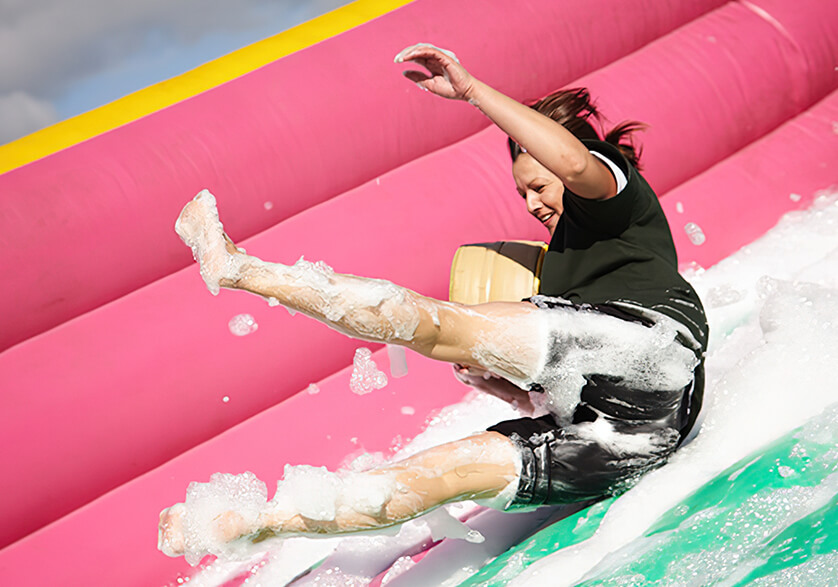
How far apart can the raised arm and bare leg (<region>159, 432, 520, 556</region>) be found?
0.94 ft

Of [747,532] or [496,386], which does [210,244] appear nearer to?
[496,386]

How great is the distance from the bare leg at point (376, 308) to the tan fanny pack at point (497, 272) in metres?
0.25

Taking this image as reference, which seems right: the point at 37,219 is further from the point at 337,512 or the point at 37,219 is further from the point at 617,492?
the point at 617,492

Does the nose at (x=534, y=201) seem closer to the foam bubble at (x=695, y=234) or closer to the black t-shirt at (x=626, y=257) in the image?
the black t-shirt at (x=626, y=257)

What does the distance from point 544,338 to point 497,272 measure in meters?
0.29

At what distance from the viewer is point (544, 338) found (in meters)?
0.81

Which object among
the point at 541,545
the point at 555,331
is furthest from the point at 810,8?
the point at 541,545

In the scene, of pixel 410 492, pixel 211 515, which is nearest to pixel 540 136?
pixel 410 492

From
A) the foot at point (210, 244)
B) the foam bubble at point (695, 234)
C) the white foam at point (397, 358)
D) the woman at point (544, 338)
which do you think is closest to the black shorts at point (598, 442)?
the woman at point (544, 338)

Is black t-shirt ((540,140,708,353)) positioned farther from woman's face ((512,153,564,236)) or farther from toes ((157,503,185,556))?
toes ((157,503,185,556))

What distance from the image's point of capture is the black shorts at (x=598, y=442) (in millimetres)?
846

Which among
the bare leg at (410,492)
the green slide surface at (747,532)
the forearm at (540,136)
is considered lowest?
the green slide surface at (747,532)

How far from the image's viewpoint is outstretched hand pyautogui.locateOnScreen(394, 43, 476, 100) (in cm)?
84

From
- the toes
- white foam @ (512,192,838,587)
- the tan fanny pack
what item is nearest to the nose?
the tan fanny pack
